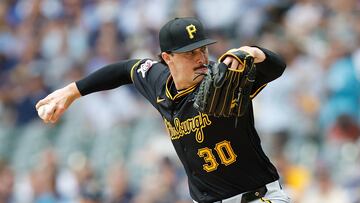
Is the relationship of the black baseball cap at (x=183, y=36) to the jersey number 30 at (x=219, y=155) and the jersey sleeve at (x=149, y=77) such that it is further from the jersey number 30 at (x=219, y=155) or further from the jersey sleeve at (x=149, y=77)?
the jersey number 30 at (x=219, y=155)

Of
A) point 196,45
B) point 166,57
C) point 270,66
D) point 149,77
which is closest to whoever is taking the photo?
point 270,66

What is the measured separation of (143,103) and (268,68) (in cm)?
591

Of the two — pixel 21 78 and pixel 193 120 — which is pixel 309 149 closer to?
pixel 193 120

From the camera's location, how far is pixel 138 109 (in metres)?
10.4

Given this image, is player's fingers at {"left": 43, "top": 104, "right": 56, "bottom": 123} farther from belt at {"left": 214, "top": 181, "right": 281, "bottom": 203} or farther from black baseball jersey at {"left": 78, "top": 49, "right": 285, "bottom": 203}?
belt at {"left": 214, "top": 181, "right": 281, "bottom": 203}

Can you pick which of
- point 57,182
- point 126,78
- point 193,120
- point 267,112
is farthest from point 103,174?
point 193,120

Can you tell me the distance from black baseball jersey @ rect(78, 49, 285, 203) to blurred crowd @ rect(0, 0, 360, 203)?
2931 mm

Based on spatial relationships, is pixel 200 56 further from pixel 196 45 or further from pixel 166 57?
pixel 166 57

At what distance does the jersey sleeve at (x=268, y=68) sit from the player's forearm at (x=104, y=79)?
113cm

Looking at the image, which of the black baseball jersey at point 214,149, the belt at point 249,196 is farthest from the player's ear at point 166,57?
the belt at point 249,196

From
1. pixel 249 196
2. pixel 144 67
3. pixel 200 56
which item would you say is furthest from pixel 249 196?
pixel 144 67

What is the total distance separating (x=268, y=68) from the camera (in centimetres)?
454

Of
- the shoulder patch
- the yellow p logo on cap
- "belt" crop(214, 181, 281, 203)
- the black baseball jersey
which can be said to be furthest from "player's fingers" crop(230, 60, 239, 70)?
the shoulder patch

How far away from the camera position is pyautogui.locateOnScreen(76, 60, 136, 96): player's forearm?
543cm
